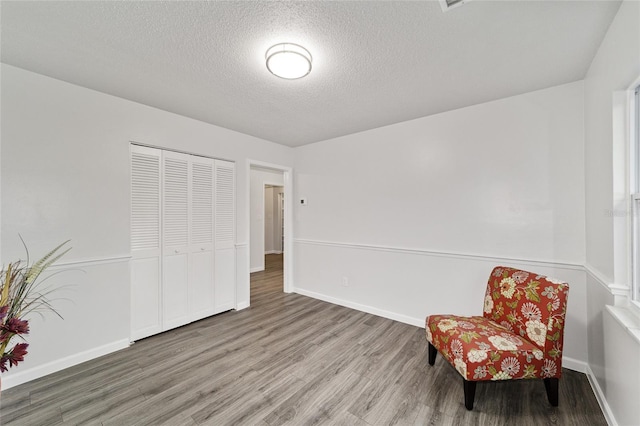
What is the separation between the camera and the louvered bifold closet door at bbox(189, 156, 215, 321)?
3.15 metres

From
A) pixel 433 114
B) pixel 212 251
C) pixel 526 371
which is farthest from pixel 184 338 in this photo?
pixel 433 114

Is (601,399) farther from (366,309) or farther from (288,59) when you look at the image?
(288,59)

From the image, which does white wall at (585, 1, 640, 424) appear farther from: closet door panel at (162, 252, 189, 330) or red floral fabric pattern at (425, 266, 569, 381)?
closet door panel at (162, 252, 189, 330)

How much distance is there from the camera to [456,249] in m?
2.81

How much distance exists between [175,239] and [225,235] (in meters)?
0.64

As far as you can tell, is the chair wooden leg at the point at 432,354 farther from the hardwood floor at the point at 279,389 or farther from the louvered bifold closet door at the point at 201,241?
the louvered bifold closet door at the point at 201,241

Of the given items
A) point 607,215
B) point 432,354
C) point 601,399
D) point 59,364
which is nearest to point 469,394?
point 432,354

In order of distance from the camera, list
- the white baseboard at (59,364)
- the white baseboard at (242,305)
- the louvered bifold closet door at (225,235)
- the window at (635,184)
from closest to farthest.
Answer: the window at (635,184) < the white baseboard at (59,364) < the louvered bifold closet door at (225,235) < the white baseboard at (242,305)

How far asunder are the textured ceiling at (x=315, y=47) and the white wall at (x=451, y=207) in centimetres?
38

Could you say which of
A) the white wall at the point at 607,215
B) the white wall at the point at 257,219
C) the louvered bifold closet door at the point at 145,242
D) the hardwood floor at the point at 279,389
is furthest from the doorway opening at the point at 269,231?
the white wall at the point at 607,215

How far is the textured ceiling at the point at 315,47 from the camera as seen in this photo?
1468mm

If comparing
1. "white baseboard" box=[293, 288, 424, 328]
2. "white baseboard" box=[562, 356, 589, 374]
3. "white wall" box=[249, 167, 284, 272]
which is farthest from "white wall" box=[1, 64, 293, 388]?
"white baseboard" box=[562, 356, 589, 374]

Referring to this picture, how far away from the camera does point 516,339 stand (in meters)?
1.83

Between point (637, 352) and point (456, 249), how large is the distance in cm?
157
